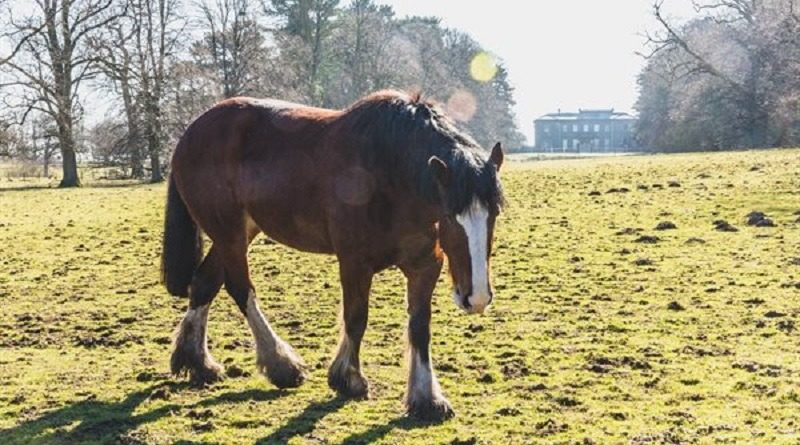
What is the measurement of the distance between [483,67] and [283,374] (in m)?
70.5

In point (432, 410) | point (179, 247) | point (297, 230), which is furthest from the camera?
point (179, 247)

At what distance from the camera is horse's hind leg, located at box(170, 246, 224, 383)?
546 cm

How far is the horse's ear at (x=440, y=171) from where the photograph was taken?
4.11 m

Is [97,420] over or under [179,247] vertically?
under

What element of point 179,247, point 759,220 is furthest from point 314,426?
point 759,220

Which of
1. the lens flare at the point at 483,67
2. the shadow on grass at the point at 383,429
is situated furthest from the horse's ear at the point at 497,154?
the lens flare at the point at 483,67

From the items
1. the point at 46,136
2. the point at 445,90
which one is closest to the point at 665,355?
the point at 46,136

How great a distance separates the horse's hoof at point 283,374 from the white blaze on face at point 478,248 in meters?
1.76

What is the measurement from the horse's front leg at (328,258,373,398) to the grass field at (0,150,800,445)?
0.11m

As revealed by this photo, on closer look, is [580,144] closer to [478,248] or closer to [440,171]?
[440,171]

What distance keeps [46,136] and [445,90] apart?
114 feet

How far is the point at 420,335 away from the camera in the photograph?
4848 mm

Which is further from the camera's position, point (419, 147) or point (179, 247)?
point (179, 247)

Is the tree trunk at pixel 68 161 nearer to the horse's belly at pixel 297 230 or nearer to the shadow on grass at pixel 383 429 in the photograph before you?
the horse's belly at pixel 297 230
